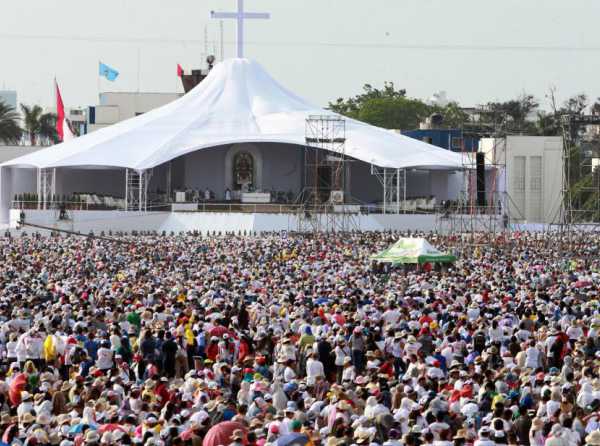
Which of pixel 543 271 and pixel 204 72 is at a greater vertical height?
pixel 204 72

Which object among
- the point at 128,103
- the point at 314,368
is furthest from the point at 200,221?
the point at 128,103

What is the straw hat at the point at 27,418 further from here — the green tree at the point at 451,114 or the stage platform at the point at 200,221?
the green tree at the point at 451,114

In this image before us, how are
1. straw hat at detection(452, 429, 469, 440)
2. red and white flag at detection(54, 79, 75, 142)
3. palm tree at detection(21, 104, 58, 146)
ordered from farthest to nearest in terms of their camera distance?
palm tree at detection(21, 104, 58, 146) < red and white flag at detection(54, 79, 75, 142) < straw hat at detection(452, 429, 469, 440)

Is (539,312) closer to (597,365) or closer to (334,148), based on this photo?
(597,365)

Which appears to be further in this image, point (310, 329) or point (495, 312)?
point (495, 312)

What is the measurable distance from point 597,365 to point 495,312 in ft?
19.4

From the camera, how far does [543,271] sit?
34.6 m

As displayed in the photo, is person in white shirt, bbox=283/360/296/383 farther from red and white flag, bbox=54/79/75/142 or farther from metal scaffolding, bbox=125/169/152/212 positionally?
red and white flag, bbox=54/79/75/142

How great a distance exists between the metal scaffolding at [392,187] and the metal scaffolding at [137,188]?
10.3 m

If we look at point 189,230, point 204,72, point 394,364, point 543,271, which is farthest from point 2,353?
point 204,72

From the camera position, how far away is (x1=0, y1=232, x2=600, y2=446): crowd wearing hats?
1490cm

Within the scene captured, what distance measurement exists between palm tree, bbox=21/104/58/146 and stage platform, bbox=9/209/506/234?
4891 centimetres

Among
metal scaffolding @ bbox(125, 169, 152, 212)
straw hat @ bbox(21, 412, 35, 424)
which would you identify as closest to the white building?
metal scaffolding @ bbox(125, 169, 152, 212)

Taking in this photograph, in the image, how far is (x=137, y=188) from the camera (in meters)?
69.6
